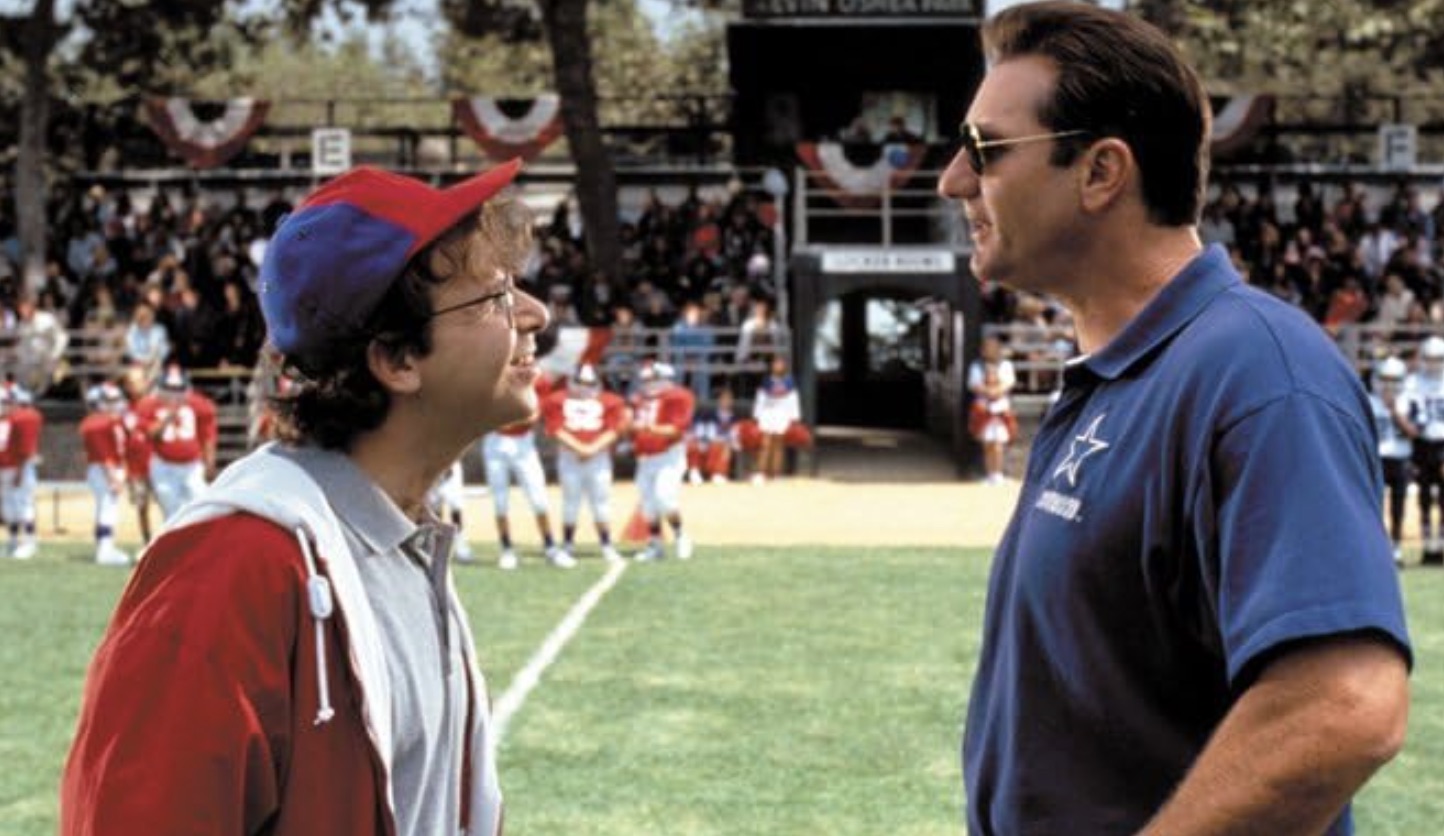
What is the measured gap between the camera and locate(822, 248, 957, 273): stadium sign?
30.3m

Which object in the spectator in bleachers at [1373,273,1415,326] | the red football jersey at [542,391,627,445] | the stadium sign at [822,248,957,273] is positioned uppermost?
the stadium sign at [822,248,957,273]

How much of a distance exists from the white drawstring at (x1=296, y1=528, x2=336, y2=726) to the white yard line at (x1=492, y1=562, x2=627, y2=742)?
7627 millimetres

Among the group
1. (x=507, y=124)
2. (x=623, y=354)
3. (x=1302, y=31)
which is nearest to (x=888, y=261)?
(x=623, y=354)

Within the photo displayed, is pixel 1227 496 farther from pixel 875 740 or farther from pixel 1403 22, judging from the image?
pixel 1403 22

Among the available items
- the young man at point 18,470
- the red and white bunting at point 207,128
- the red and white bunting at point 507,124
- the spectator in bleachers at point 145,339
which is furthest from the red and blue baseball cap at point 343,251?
the red and white bunting at point 207,128

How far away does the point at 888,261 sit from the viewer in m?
30.4

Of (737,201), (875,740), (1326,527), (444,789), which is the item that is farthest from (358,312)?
(737,201)

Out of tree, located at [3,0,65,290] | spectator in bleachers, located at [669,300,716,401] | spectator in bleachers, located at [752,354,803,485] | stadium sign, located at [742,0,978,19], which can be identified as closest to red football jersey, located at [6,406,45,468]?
spectator in bleachers, located at [752,354,803,485]

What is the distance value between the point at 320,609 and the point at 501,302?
0.62 m

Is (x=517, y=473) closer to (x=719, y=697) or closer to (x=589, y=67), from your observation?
(x=719, y=697)

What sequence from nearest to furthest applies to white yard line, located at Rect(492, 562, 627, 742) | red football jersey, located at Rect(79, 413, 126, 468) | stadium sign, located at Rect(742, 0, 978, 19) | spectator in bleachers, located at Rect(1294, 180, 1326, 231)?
1. white yard line, located at Rect(492, 562, 627, 742)
2. red football jersey, located at Rect(79, 413, 126, 468)
3. stadium sign, located at Rect(742, 0, 978, 19)
4. spectator in bleachers, located at Rect(1294, 180, 1326, 231)

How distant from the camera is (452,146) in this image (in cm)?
4144

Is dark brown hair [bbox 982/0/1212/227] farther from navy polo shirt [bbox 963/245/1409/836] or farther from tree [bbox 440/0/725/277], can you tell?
tree [bbox 440/0/725/277]

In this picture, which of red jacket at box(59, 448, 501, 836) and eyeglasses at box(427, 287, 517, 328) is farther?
eyeglasses at box(427, 287, 517, 328)
